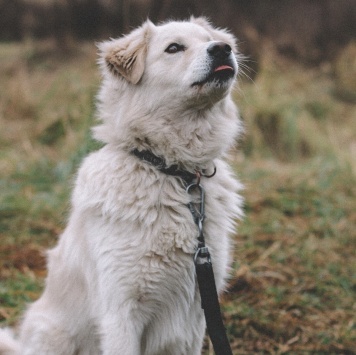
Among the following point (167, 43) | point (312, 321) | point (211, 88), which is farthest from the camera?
point (312, 321)

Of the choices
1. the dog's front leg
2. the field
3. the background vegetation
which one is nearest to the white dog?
the dog's front leg

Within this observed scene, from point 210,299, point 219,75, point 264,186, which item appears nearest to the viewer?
point 210,299

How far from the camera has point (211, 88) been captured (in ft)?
8.82

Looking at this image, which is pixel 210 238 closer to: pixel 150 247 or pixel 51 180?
pixel 150 247

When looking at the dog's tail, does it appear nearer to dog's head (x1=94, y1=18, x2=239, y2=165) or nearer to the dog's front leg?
the dog's front leg

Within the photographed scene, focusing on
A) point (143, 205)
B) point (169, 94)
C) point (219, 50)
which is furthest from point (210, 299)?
point (219, 50)

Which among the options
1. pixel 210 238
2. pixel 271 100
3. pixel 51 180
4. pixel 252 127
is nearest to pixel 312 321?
pixel 210 238

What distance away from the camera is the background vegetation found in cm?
374

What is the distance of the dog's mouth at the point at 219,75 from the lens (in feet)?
8.79

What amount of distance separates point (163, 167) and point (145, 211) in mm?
248

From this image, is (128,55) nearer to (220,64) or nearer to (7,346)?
(220,64)

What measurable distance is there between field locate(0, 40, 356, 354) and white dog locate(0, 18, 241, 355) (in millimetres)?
735

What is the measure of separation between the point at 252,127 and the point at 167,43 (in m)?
4.67

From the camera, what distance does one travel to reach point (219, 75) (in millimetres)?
2691
